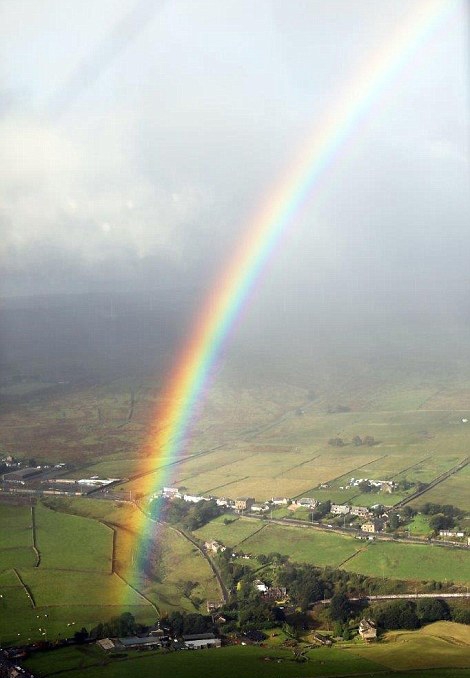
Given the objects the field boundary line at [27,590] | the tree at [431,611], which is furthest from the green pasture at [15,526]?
the tree at [431,611]

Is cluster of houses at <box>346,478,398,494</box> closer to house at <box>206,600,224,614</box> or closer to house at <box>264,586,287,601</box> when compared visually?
house at <box>264,586,287,601</box>

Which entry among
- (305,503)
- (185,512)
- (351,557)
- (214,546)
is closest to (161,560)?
(214,546)

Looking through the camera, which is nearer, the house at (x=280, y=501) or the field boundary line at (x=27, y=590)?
the field boundary line at (x=27, y=590)

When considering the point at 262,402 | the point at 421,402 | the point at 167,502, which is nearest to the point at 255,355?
the point at 262,402

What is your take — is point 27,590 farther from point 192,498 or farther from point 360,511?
point 360,511

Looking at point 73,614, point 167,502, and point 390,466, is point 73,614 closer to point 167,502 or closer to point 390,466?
point 167,502

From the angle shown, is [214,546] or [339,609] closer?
[339,609]

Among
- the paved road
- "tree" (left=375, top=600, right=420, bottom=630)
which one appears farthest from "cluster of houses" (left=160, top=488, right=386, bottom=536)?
"tree" (left=375, top=600, right=420, bottom=630)

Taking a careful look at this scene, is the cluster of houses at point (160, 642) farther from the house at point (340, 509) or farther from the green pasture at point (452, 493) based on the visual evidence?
the green pasture at point (452, 493)
